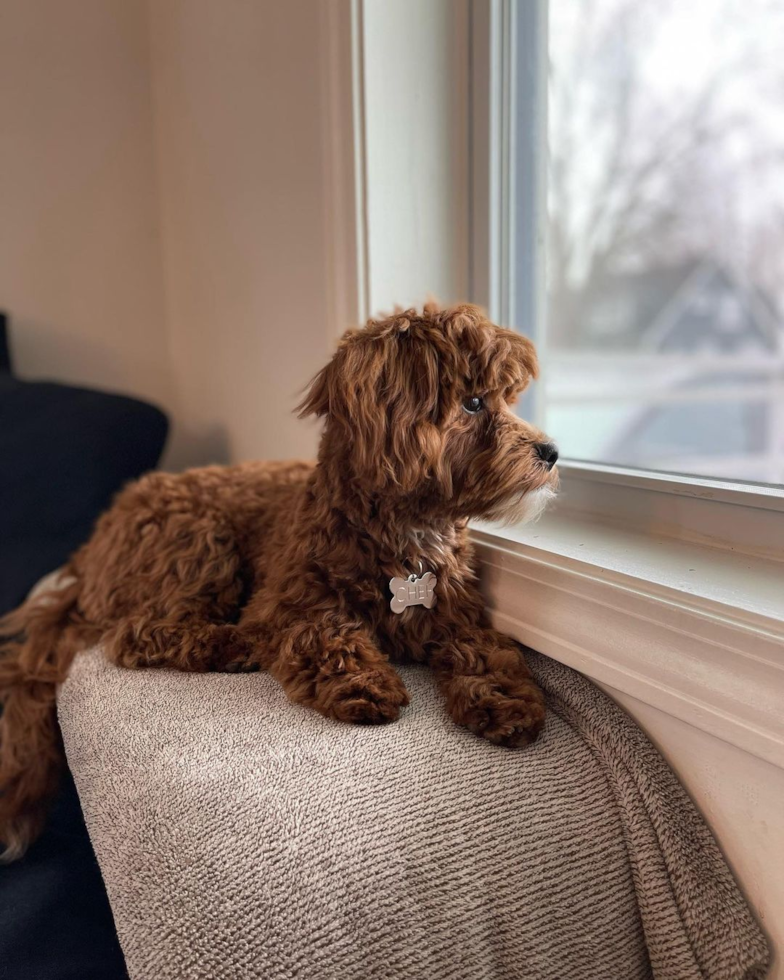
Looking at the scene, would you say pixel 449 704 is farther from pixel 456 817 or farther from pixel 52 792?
pixel 52 792

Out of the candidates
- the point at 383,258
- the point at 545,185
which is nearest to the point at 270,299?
the point at 383,258

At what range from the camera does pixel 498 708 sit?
896 mm

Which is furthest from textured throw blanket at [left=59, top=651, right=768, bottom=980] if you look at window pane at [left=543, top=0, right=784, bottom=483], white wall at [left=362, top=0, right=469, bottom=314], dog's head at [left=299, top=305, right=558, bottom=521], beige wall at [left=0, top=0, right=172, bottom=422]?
beige wall at [left=0, top=0, right=172, bottom=422]

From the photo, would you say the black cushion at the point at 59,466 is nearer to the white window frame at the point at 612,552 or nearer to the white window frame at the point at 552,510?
the white window frame at the point at 552,510

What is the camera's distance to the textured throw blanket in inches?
26.9

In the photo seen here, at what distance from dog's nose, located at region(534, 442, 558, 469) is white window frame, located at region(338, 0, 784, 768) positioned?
122 millimetres

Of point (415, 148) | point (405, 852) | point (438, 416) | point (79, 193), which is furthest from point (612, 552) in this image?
point (79, 193)

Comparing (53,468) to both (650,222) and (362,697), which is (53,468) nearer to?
(362,697)

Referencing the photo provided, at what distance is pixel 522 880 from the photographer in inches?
30.6

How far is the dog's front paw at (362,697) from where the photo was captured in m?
0.90

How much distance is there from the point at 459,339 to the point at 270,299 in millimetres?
895

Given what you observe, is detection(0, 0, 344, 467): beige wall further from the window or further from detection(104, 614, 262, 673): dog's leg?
detection(104, 614, 262, 673): dog's leg

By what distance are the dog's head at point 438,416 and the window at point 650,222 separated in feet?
1.08

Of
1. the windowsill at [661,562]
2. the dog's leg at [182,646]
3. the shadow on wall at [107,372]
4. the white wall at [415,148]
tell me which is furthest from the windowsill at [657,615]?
the shadow on wall at [107,372]
